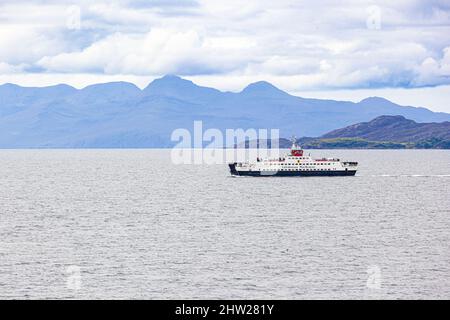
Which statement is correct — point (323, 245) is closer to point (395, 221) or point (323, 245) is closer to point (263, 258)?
point (263, 258)

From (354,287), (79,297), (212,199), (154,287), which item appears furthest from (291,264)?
(212,199)

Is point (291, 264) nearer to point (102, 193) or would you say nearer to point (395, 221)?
point (395, 221)

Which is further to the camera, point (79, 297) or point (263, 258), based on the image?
point (263, 258)

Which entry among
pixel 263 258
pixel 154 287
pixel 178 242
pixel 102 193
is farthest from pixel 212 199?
pixel 154 287

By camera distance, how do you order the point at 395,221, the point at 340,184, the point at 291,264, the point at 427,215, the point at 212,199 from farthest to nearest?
the point at 340,184
the point at 212,199
the point at 427,215
the point at 395,221
the point at 291,264

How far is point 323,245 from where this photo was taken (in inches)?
3425

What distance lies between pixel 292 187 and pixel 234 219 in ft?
231

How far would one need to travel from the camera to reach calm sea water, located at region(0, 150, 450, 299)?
209 ft

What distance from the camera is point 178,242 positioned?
89.4 m

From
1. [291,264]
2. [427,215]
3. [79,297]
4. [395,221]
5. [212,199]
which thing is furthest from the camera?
[212,199]

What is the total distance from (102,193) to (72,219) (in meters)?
58.7

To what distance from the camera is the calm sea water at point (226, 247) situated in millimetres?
63719

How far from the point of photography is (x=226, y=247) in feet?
281

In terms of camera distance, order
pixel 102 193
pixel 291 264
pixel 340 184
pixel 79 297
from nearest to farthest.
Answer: pixel 79 297 → pixel 291 264 → pixel 102 193 → pixel 340 184
